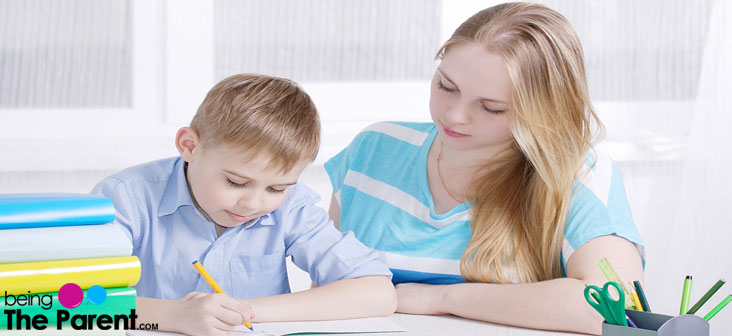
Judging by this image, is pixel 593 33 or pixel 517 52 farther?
pixel 593 33

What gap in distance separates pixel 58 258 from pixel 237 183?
0.38m

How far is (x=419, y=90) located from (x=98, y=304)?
144 centimetres

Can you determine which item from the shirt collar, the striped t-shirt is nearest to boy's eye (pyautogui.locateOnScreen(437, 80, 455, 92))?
the striped t-shirt

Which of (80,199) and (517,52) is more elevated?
(517,52)

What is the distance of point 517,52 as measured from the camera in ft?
4.15

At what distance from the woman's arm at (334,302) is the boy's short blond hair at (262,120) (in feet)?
0.60

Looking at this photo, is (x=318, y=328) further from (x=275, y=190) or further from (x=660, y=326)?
(x=660, y=326)

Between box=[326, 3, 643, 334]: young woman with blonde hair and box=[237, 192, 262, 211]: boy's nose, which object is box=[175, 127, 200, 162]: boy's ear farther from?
box=[326, 3, 643, 334]: young woman with blonde hair

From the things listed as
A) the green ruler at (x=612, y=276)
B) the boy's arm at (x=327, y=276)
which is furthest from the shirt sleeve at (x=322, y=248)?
the green ruler at (x=612, y=276)

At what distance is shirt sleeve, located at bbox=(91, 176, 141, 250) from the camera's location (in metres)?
1.18

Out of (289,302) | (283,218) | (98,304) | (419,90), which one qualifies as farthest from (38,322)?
(419,90)

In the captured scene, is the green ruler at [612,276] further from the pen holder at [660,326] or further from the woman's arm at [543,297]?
the woman's arm at [543,297]

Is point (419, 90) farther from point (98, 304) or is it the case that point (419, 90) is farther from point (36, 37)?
point (98, 304)

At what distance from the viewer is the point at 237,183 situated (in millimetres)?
1141
